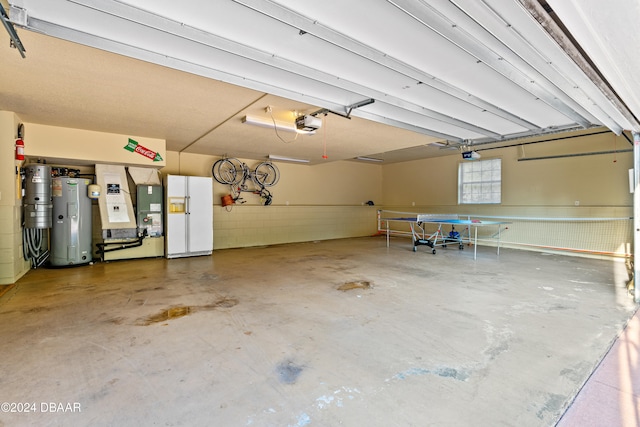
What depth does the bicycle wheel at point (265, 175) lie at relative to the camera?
822 centimetres

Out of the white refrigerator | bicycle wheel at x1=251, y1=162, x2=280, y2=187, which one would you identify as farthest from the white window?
the white refrigerator

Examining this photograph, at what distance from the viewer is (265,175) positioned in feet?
27.4

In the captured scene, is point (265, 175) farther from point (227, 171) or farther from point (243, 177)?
point (227, 171)

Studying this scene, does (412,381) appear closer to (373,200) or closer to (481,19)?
(481,19)

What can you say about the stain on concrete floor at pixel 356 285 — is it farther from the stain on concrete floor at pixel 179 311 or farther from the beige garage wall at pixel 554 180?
the beige garage wall at pixel 554 180

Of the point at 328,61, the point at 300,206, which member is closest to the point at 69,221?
the point at 328,61

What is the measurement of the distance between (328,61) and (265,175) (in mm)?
6084

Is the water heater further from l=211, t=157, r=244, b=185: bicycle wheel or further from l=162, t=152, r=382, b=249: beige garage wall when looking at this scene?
l=211, t=157, r=244, b=185: bicycle wheel

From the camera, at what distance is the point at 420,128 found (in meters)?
4.65

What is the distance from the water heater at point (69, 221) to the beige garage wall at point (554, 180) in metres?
8.98

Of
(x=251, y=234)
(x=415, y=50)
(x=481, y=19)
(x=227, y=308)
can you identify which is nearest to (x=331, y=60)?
(x=415, y=50)

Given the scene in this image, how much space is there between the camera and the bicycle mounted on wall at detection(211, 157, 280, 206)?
7.68m

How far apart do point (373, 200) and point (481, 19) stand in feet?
31.1

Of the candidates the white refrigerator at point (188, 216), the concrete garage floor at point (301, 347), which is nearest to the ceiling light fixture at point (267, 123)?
the concrete garage floor at point (301, 347)
